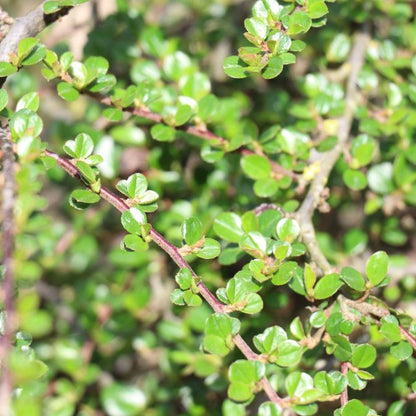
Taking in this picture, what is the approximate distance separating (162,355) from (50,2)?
816 millimetres

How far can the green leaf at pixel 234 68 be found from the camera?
0.90 metres

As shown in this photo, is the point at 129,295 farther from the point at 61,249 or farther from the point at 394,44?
the point at 394,44

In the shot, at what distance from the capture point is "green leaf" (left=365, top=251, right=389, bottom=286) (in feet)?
3.00

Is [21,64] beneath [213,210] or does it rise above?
above

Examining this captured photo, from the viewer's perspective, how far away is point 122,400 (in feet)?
4.62

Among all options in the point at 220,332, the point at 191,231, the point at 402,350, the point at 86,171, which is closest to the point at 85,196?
the point at 86,171

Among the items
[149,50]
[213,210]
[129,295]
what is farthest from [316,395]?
[149,50]

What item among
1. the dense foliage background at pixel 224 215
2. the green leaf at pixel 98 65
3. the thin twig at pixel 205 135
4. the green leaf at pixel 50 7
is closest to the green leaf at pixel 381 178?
the dense foliage background at pixel 224 215

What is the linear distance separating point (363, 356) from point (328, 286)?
0.11 m

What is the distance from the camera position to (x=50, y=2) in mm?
945

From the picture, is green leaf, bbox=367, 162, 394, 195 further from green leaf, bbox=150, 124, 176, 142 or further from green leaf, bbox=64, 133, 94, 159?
green leaf, bbox=64, 133, 94, 159

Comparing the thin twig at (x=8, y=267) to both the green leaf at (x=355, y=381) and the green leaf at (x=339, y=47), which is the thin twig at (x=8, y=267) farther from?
the green leaf at (x=339, y=47)

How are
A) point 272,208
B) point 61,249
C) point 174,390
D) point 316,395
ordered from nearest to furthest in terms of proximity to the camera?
point 316,395 → point 272,208 → point 174,390 → point 61,249

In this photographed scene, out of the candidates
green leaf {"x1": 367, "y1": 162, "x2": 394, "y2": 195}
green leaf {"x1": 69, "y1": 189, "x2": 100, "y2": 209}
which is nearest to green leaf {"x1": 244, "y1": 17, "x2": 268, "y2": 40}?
green leaf {"x1": 69, "y1": 189, "x2": 100, "y2": 209}
